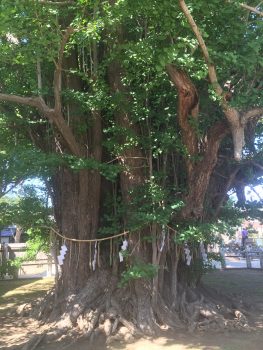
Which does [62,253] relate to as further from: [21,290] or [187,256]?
[21,290]

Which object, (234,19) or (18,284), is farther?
(18,284)

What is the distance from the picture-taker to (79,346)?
7.93m

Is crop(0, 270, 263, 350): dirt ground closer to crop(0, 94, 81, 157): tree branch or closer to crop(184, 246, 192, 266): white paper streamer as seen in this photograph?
crop(184, 246, 192, 266): white paper streamer

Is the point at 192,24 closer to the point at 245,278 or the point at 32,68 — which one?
the point at 32,68

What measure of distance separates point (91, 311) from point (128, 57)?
4.89 meters

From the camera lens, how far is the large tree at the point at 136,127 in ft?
23.7

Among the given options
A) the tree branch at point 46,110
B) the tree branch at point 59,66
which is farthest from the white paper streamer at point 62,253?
the tree branch at point 59,66

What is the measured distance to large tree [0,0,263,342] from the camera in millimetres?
7234

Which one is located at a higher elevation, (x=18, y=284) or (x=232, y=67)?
(x=232, y=67)

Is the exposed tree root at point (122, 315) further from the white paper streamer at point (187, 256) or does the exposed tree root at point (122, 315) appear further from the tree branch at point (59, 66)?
the tree branch at point (59, 66)

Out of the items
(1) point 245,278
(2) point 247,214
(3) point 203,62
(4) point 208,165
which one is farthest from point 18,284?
(3) point 203,62

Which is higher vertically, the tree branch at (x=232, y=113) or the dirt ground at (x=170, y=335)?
the tree branch at (x=232, y=113)

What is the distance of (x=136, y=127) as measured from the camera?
370 inches

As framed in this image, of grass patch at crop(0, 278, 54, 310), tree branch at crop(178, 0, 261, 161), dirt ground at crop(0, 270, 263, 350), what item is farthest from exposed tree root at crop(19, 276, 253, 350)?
tree branch at crop(178, 0, 261, 161)
